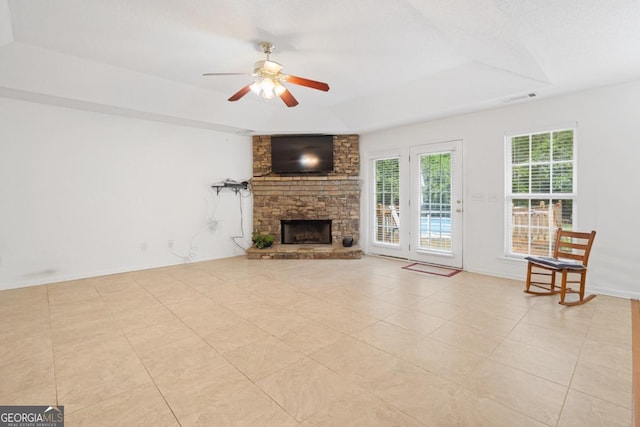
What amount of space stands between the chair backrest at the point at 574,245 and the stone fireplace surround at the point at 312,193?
3.32 metres

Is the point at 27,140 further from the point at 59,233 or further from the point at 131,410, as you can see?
the point at 131,410

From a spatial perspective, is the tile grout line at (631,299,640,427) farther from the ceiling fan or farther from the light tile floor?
the ceiling fan

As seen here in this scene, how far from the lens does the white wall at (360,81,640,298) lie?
11.4 ft

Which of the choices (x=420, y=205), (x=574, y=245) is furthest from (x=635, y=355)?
(x=420, y=205)

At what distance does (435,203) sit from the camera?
17.1 ft

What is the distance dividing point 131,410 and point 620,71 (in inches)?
202

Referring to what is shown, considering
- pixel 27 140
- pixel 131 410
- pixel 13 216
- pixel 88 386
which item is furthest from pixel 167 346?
pixel 27 140

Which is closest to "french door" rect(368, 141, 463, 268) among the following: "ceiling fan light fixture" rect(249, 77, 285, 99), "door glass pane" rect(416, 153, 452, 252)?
"door glass pane" rect(416, 153, 452, 252)

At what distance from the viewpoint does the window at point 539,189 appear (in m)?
3.96

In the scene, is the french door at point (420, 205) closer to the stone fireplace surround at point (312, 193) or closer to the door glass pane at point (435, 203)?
the door glass pane at point (435, 203)

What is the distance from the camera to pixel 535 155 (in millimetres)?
4191

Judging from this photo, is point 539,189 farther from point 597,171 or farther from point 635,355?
point 635,355

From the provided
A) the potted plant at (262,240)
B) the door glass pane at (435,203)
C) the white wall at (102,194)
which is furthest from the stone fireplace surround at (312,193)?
the door glass pane at (435,203)

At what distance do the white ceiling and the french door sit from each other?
77cm
